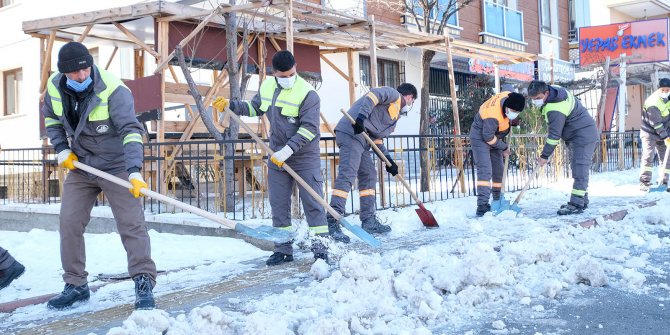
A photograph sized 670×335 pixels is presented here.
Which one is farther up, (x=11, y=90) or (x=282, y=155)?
(x=11, y=90)

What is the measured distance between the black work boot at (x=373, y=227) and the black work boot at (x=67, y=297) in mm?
3526

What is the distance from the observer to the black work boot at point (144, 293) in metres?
4.28

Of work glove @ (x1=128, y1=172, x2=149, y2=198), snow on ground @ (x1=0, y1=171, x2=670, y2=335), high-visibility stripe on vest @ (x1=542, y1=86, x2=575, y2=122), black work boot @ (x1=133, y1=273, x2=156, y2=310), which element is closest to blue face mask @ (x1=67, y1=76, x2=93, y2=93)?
work glove @ (x1=128, y1=172, x2=149, y2=198)

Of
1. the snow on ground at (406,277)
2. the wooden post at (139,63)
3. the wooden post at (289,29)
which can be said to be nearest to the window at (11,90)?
the wooden post at (139,63)

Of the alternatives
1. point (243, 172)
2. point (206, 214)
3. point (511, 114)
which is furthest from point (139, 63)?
point (206, 214)

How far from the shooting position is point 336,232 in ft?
22.6

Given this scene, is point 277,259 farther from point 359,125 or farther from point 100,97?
point 100,97

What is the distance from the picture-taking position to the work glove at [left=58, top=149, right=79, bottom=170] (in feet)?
14.4

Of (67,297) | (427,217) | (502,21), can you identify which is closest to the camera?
(67,297)

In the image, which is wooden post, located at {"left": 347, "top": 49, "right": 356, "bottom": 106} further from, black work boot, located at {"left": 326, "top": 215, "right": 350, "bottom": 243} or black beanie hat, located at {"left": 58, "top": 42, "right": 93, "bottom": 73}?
black beanie hat, located at {"left": 58, "top": 42, "right": 93, "bottom": 73}

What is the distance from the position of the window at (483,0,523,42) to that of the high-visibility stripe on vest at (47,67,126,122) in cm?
1699

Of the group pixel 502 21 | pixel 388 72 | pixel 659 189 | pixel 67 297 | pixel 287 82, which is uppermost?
pixel 502 21

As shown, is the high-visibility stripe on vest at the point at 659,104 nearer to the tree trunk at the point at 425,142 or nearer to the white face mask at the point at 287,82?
the tree trunk at the point at 425,142

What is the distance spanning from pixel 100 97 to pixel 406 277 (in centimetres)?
229
